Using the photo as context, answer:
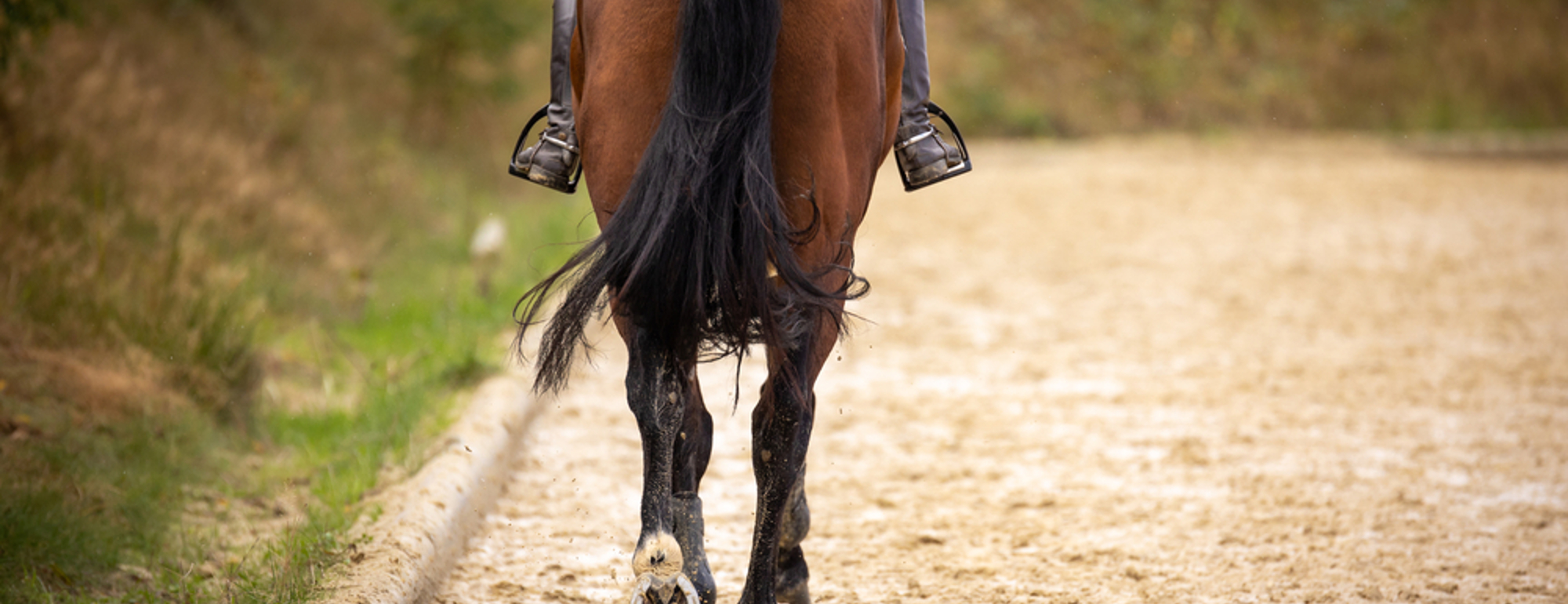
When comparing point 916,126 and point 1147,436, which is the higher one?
point 916,126

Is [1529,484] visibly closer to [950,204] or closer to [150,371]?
[150,371]

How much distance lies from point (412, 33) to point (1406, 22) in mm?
21916

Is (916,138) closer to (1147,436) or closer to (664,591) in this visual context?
(664,591)

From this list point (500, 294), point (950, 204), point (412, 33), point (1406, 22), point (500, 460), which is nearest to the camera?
point (500, 460)

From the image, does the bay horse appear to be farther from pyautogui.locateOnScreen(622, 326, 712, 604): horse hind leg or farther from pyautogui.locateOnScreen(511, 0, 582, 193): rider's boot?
pyautogui.locateOnScreen(511, 0, 582, 193): rider's boot

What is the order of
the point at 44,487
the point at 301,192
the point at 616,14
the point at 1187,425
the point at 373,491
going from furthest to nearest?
the point at 301,192
the point at 1187,425
the point at 373,491
the point at 44,487
the point at 616,14

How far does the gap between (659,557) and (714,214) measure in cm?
89

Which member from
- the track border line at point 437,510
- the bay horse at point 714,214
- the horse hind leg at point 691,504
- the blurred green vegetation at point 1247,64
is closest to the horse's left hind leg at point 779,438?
the bay horse at point 714,214

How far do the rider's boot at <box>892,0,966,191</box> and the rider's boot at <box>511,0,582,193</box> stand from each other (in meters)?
0.94

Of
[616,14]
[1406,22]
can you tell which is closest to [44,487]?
[616,14]

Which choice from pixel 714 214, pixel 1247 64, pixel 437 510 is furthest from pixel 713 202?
pixel 1247 64

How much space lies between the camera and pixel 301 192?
9.16 metres

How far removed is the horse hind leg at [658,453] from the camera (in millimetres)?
3104

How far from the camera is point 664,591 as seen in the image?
123 inches
